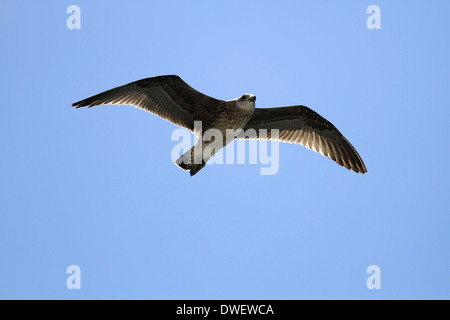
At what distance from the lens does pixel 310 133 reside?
451 inches

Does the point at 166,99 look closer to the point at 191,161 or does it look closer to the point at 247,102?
the point at 191,161

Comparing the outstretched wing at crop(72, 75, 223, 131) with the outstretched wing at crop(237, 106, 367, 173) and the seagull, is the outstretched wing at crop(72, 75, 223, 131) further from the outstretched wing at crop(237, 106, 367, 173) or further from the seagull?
the outstretched wing at crop(237, 106, 367, 173)

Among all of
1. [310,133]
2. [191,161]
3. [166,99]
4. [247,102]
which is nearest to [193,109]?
[166,99]

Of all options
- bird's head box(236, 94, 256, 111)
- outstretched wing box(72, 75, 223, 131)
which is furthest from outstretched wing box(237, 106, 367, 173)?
outstretched wing box(72, 75, 223, 131)

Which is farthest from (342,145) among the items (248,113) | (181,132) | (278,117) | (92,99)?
(92,99)

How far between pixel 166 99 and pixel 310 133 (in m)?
3.12

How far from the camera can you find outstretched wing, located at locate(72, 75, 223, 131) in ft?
33.4

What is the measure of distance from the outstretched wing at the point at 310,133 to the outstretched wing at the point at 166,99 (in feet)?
3.69

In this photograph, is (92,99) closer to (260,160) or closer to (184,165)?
(184,165)

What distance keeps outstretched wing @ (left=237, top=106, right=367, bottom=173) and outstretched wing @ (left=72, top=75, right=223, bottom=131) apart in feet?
3.69

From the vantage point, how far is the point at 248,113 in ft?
33.4

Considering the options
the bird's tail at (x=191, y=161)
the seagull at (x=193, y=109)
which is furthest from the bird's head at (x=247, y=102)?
the bird's tail at (x=191, y=161)

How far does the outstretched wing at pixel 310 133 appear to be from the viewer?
11.1 meters
